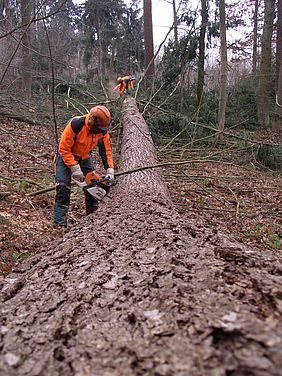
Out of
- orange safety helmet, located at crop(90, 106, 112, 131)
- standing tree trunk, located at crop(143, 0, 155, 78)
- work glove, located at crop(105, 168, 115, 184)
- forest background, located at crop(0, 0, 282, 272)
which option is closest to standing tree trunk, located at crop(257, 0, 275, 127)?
forest background, located at crop(0, 0, 282, 272)

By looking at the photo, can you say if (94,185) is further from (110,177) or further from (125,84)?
(125,84)

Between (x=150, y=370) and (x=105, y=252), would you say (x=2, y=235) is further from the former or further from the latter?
(x=150, y=370)

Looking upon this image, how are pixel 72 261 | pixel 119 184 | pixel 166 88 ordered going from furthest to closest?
pixel 166 88
pixel 119 184
pixel 72 261

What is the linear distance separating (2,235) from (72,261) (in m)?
1.83

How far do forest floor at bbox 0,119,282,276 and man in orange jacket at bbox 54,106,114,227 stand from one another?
1.19 feet

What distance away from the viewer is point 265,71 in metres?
13.5

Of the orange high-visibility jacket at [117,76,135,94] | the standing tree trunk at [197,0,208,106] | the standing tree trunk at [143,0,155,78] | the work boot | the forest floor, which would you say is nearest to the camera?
the forest floor

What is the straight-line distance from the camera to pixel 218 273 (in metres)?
1.65

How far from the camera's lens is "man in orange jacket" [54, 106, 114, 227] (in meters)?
3.94

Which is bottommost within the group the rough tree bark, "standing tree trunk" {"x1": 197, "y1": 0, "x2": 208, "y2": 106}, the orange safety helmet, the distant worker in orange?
the rough tree bark

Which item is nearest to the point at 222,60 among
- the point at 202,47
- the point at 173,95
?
the point at 173,95

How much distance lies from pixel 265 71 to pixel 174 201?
10305 millimetres

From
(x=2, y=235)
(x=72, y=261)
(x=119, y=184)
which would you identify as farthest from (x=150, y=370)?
(x=119, y=184)

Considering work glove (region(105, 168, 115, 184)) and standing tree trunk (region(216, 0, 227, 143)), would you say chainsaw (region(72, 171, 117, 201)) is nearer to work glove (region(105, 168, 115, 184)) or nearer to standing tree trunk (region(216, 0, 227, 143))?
work glove (region(105, 168, 115, 184))
